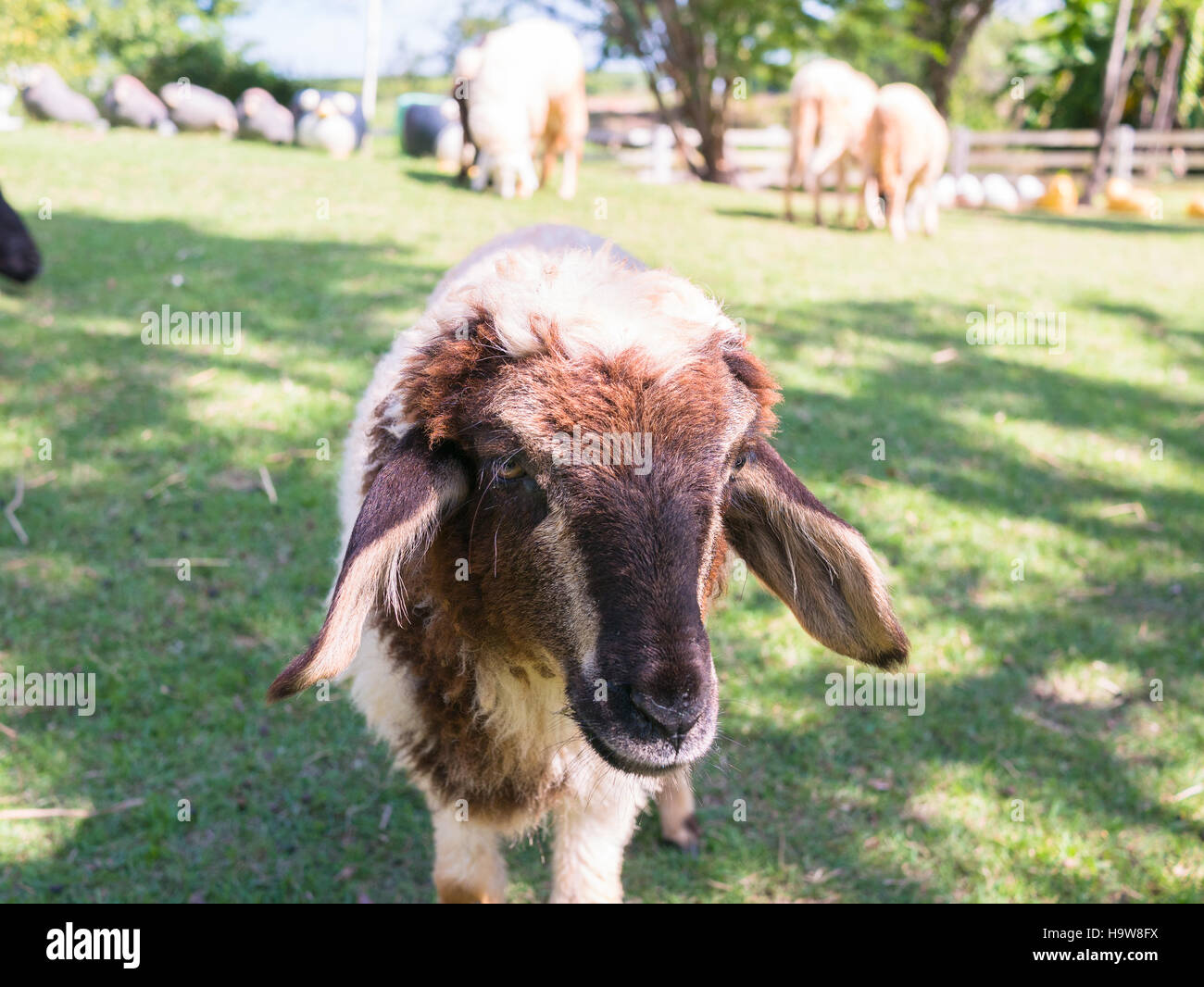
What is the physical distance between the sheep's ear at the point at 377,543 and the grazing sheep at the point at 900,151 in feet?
43.0

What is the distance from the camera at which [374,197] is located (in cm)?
1323

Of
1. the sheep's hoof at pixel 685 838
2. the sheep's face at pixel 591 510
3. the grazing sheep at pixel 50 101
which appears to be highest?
the grazing sheep at pixel 50 101

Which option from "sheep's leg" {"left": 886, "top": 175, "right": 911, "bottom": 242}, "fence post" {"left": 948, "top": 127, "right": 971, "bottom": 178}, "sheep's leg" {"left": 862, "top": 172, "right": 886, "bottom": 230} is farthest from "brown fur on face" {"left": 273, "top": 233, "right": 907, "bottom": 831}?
"fence post" {"left": 948, "top": 127, "right": 971, "bottom": 178}

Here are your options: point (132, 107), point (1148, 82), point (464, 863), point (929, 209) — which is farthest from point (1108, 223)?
point (132, 107)

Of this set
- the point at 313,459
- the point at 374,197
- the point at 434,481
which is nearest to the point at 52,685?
the point at 313,459

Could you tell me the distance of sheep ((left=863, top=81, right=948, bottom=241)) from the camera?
14.0 meters

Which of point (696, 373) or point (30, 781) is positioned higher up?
point (696, 373)

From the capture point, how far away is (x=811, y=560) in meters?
2.93

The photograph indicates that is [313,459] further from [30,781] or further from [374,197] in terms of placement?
[374,197]

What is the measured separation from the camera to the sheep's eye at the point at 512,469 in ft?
8.01

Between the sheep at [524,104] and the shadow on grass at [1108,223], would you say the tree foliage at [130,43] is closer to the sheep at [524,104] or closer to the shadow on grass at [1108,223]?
the sheep at [524,104]

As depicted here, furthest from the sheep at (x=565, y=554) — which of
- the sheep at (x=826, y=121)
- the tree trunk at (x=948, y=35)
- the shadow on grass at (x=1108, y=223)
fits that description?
the tree trunk at (x=948, y=35)

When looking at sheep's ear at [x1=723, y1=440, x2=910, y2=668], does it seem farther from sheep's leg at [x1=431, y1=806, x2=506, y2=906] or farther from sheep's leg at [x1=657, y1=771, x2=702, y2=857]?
sheep's leg at [x1=431, y1=806, x2=506, y2=906]
